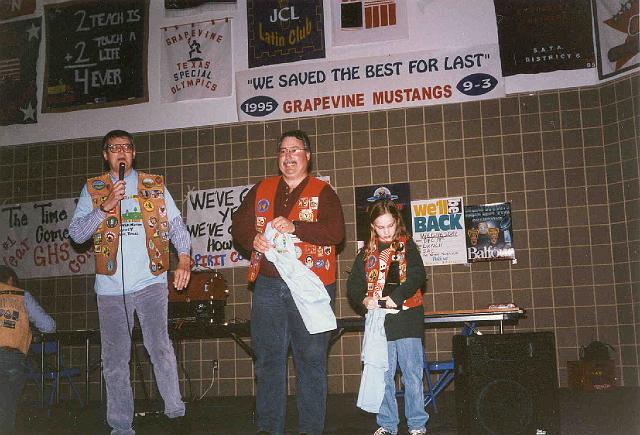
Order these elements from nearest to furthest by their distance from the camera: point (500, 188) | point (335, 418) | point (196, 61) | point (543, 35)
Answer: point (335, 418), point (543, 35), point (500, 188), point (196, 61)

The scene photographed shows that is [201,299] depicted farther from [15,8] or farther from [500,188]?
[15,8]

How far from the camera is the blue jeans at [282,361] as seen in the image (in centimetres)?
362

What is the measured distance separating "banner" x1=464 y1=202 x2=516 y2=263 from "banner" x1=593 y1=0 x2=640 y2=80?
5.49 ft

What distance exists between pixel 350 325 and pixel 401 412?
1.02 m

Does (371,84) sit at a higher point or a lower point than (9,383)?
higher

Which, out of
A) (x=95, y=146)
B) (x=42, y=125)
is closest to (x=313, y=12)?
(x=95, y=146)

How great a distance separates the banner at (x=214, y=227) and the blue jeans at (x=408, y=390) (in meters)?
3.40

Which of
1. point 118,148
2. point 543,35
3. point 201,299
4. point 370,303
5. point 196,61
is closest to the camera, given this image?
point 118,148

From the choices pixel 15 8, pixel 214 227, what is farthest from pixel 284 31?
pixel 15 8

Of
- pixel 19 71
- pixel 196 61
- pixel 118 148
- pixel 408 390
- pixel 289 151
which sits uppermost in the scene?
pixel 19 71

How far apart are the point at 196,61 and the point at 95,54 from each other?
133cm

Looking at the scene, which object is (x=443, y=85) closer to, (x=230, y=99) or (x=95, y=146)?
(x=230, y=99)

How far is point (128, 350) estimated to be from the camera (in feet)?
13.1

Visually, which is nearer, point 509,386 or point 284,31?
point 509,386
